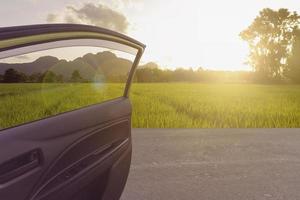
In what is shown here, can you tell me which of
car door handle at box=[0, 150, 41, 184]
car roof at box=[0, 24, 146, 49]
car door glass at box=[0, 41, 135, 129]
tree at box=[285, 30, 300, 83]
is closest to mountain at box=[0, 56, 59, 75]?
car door glass at box=[0, 41, 135, 129]

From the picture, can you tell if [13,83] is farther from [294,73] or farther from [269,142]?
[294,73]

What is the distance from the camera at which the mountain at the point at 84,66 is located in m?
2.18

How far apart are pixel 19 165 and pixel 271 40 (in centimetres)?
5022

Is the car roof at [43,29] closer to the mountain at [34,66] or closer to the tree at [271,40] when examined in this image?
the mountain at [34,66]

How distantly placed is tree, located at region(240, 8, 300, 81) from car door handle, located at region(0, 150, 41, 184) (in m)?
46.8

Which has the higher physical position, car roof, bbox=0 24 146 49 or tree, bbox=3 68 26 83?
car roof, bbox=0 24 146 49

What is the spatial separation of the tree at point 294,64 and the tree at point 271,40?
2.15ft

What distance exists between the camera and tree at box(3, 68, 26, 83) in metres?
2.05

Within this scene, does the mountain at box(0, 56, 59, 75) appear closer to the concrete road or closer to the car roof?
the car roof

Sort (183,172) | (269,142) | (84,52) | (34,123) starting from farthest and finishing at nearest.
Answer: (269,142) < (183,172) < (84,52) < (34,123)

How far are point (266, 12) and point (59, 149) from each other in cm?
5161

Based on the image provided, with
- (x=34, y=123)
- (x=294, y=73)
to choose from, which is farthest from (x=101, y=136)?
(x=294, y=73)

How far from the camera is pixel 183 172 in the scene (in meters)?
5.25

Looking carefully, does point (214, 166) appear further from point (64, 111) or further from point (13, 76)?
point (13, 76)
